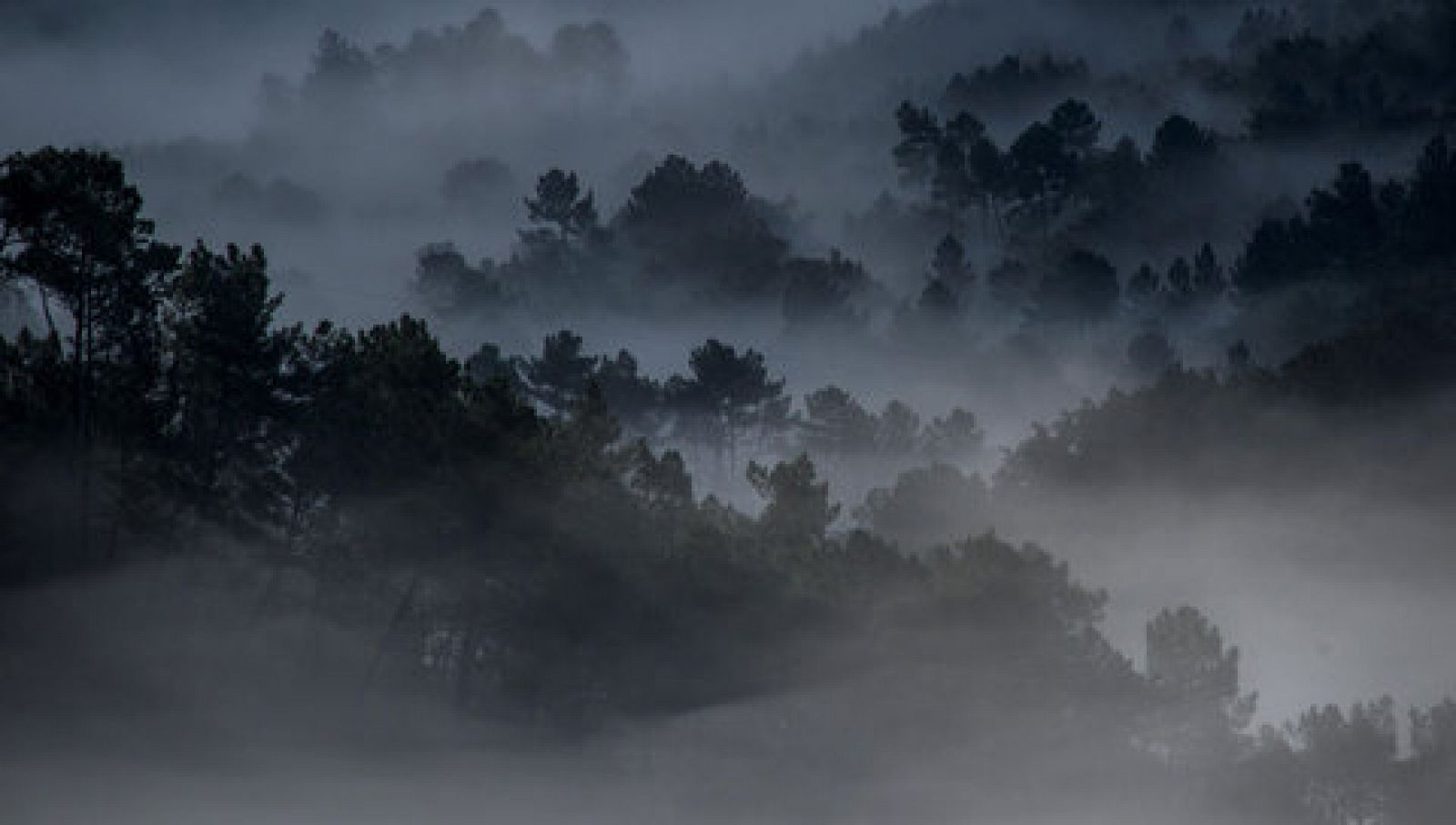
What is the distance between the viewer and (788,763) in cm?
4072

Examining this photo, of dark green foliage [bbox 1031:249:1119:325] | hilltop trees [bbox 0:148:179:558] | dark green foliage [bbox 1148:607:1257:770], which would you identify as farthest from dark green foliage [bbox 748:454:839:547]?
dark green foliage [bbox 1031:249:1119:325]

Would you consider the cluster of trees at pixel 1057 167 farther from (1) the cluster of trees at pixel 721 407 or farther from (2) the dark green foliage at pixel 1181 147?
(1) the cluster of trees at pixel 721 407

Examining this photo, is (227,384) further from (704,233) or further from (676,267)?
(676,267)

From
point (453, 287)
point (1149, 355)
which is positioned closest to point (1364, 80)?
point (1149, 355)

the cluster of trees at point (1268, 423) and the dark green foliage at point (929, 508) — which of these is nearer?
the dark green foliage at point (929, 508)

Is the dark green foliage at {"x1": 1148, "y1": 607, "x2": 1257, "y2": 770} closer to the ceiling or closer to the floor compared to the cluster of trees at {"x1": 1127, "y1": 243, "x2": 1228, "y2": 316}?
closer to the floor

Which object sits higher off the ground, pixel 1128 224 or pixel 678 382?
pixel 1128 224

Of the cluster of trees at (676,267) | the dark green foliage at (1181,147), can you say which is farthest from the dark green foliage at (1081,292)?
the dark green foliage at (1181,147)

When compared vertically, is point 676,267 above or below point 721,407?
above

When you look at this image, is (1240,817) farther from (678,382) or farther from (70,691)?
(678,382)

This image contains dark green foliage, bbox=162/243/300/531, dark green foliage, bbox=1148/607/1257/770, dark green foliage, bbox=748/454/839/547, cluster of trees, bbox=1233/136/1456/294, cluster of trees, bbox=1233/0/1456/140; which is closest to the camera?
dark green foliage, bbox=162/243/300/531

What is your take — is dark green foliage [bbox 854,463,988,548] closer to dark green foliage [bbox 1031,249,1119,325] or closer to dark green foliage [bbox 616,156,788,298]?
dark green foliage [bbox 1031,249,1119,325]

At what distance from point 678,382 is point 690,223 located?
26213mm

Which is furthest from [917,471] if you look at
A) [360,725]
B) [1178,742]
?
[360,725]
